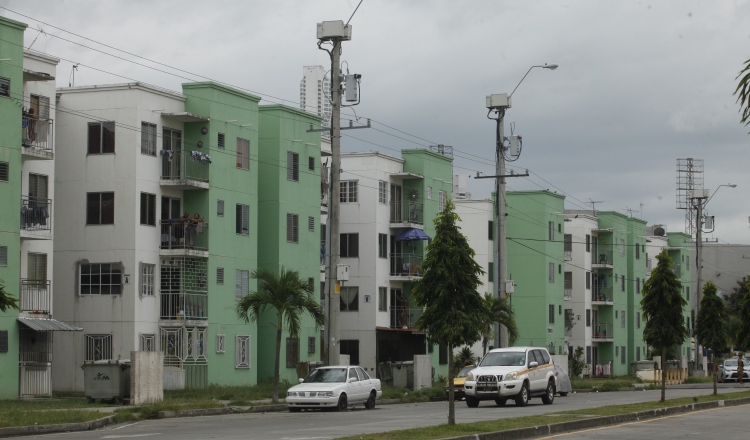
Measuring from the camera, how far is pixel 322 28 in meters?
40.4

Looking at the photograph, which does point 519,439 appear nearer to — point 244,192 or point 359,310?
point 244,192

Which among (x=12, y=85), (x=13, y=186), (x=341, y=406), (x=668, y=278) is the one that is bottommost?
(x=341, y=406)

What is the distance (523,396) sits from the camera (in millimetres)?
37688

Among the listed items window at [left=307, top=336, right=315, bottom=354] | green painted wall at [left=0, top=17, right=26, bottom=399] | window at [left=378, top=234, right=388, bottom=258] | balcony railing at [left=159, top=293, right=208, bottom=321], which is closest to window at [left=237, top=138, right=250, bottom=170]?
balcony railing at [left=159, top=293, right=208, bottom=321]

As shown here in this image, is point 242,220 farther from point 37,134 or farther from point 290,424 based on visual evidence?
point 290,424

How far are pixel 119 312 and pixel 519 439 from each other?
26.8 m

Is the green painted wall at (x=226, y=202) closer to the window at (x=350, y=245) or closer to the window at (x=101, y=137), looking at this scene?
the window at (x=101, y=137)

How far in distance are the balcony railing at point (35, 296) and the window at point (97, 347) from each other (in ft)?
13.4

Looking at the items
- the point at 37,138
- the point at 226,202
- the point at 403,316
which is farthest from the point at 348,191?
the point at 37,138

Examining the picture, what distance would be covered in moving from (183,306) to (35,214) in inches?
341

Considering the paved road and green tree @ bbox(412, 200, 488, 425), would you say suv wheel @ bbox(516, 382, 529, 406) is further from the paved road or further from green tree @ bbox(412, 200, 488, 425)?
green tree @ bbox(412, 200, 488, 425)

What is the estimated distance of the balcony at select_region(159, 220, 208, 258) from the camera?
48594mm

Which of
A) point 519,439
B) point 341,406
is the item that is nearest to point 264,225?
point 341,406

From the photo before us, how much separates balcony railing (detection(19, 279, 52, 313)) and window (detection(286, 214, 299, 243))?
14609 mm
